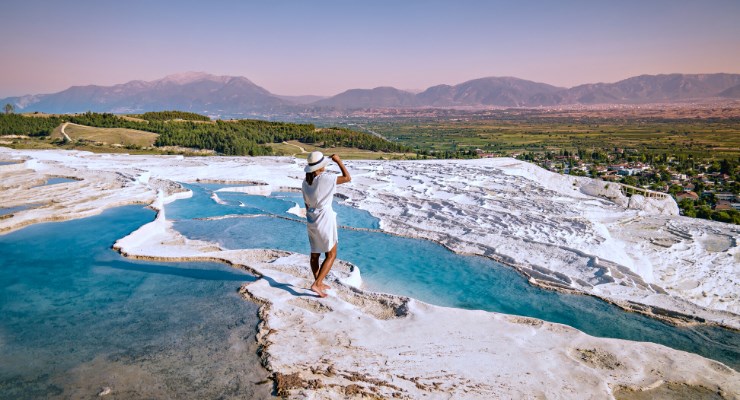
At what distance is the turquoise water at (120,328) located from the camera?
516 centimetres

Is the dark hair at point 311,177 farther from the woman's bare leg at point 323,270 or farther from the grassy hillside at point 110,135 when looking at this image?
the grassy hillside at point 110,135

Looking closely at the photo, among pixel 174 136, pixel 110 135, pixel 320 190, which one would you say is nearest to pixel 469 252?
pixel 320 190

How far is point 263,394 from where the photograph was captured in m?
4.91

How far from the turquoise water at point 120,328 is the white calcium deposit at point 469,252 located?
507 mm

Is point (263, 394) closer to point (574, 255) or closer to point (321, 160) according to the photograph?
point (321, 160)

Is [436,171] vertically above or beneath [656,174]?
above

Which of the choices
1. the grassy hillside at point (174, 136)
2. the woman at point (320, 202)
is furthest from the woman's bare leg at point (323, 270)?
the grassy hillside at point (174, 136)

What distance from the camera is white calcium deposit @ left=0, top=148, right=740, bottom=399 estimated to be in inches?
223

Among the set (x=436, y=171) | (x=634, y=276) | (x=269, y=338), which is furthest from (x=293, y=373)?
(x=436, y=171)

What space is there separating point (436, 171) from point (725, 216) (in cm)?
1547

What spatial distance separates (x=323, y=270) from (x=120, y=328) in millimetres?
3158

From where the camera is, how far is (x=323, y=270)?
737cm

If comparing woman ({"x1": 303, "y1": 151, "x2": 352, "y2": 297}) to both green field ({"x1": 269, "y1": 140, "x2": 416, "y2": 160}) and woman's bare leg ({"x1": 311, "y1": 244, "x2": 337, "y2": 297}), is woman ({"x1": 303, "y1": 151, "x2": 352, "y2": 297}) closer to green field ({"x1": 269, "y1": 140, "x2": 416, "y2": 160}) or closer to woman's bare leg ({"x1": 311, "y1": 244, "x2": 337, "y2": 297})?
woman's bare leg ({"x1": 311, "y1": 244, "x2": 337, "y2": 297})

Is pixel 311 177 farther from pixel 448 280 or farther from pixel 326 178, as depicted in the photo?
pixel 448 280
